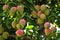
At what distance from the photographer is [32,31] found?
80 centimetres

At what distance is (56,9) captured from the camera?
795mm

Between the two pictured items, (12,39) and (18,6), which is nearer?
(18,6)

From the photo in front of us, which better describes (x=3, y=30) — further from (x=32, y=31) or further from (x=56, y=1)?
(x=56, y=1)

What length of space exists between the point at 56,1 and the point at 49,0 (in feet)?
0.17

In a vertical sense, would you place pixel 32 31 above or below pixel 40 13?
below

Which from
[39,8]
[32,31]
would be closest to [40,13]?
[39,8]

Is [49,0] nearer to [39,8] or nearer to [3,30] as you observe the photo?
[39,8]

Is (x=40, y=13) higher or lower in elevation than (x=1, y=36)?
higher

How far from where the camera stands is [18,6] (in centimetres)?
69

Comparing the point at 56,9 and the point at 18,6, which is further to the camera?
the point at 56,9

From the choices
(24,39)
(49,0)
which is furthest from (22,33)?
(49,0)

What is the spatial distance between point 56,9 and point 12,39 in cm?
23

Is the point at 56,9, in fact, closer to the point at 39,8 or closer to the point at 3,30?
the point at 39,8

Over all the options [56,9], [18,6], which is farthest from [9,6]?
[56,9]
